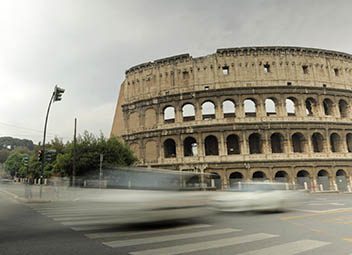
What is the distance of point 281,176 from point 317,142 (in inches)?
278

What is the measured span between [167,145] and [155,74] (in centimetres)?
923

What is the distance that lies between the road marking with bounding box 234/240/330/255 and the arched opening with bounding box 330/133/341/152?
32.6 meters

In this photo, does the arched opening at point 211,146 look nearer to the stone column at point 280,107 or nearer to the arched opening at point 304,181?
the stone column at point 280,107

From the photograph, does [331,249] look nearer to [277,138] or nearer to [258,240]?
[258,240]

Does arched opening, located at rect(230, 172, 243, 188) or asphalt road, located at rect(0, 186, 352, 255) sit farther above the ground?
arched opening, located at rect(230, 172, 243, 188)

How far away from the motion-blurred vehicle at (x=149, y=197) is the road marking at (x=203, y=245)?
7.15 ft

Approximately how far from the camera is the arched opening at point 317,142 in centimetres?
3390

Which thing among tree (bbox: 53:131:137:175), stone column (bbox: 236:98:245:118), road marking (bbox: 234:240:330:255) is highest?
stone column (bbox: 236:98:245:118)

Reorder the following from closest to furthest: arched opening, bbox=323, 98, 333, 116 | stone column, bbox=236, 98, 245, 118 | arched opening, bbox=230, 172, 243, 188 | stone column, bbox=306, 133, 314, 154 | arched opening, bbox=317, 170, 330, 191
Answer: arched opening, bbox=230, 172, 243, 188
arched opening, bbox=317, 170, 330, 191
stone column, bbox=306, 133, 314, 154
stone column, bbox=236, 98, 245, 118
arched opening, bbox=323, 98, 333, 116

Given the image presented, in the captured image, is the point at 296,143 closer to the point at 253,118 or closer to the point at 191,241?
the point at 253,118

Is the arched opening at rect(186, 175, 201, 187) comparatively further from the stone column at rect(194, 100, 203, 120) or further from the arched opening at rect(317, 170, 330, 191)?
the arched opening at rect(317, 170, 330, 191)

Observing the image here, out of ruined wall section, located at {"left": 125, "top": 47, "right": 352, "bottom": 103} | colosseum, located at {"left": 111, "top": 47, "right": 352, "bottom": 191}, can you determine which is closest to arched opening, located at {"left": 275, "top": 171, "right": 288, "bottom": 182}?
colosseum, located at {"left": 111, "top": 47, "right": 352, "bottom": 191}

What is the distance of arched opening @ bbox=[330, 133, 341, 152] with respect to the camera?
34.3 m

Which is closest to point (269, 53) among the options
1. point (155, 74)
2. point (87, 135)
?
point (155, 74)
